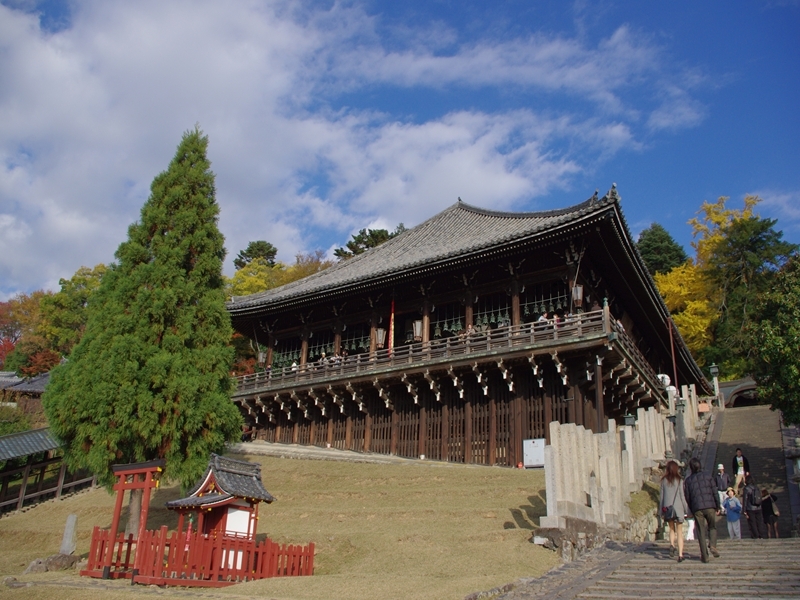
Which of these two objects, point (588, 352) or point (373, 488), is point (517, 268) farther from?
point (373, 488)

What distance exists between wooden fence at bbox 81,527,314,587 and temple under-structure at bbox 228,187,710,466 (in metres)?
12.6

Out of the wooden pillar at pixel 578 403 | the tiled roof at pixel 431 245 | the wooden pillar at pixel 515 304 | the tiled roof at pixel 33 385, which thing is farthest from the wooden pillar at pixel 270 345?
the tiled roof at pixel 33 385

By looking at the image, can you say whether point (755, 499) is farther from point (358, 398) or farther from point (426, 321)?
point (358, 398)

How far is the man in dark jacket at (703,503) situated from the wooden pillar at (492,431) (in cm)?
1359

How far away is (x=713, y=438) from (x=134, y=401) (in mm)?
24030

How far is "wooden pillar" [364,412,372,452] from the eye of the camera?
92.8 ft

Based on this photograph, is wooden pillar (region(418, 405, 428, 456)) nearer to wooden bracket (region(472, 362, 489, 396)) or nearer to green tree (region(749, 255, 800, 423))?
wooden bracket (region(472, 362, 489, 396))

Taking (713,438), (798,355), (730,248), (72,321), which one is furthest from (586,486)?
(72,321)

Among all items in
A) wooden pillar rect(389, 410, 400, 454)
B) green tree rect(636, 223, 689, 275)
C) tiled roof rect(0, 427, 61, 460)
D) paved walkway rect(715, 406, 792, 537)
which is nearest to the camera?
paved walkway rect(715, 406, 792, 537)

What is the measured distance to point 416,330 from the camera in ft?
94.7

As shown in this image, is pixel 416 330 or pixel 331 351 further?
pixel 331 351

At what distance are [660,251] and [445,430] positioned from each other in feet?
162

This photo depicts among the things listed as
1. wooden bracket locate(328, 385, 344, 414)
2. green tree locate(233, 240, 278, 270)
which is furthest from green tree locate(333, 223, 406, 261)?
wooden bracket locate(328, 385, 344, 414)

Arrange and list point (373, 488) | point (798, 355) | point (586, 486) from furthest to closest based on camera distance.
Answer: point (373, 488) < point (798, 355) < point (586, 486)
